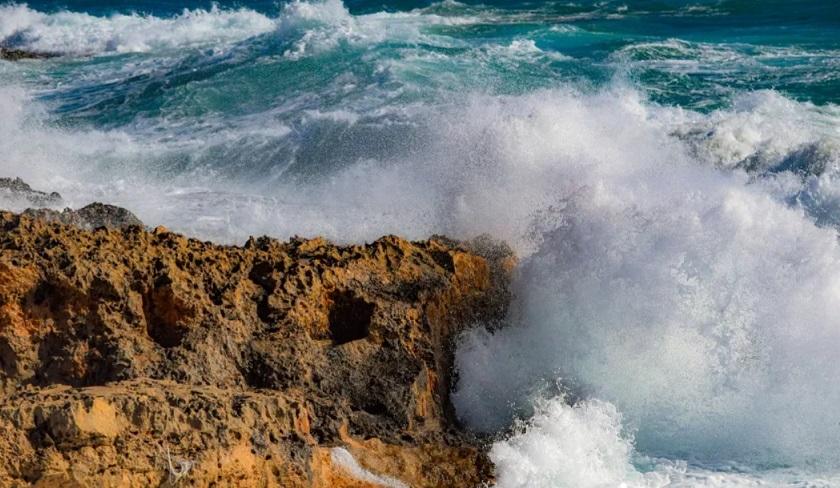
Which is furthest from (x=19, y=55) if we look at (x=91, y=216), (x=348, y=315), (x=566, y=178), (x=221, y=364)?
(x=221, y=364)

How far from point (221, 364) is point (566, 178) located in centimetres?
383

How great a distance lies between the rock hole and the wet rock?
Answer: 3.17 m

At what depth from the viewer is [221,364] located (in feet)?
19.4

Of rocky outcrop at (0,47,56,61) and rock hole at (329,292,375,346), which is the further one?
rocky outcrop at (0,47,56,61)

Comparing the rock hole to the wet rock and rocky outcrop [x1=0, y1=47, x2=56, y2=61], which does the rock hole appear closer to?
→ the wet rock

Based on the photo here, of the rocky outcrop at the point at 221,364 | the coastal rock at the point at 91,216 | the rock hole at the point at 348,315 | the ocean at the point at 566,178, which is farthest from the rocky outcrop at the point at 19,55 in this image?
the rock hole at the point at 348,315

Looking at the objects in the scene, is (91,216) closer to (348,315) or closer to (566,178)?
(348,315)

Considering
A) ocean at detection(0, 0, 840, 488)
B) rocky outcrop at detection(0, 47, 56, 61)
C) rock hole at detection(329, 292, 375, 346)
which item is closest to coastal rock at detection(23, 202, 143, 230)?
rock hole at detection(329, 292, 375, 346)

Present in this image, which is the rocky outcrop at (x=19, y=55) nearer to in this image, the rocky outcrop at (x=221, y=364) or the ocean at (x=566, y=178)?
the ocean at (x=566, y=178)

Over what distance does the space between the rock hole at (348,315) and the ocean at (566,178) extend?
782mm

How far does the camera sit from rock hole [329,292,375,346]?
6.52m

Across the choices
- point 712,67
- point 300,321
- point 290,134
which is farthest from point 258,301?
point 712,67

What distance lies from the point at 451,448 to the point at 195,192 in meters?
5.86

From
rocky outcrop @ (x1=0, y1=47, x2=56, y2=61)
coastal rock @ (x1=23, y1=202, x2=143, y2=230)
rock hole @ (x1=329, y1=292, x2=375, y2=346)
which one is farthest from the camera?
rocky outcrop @ (x1=0, y1=47, x2=56, y2=61)
